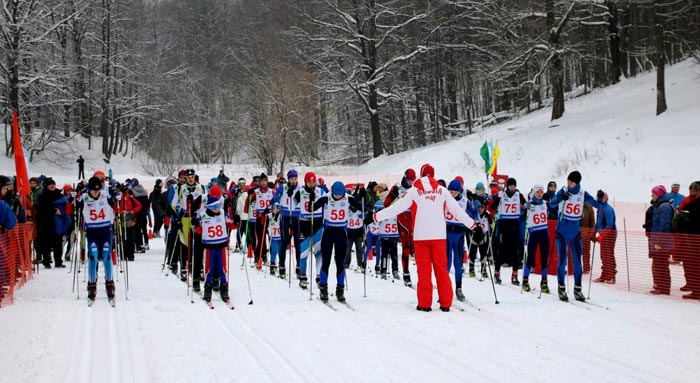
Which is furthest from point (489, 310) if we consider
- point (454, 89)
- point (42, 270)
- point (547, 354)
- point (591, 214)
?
point (454, 89)

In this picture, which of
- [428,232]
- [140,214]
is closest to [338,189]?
[428,232]

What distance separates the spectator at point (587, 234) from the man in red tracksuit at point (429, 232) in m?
5.25

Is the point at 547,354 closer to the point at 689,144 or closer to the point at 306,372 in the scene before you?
the point at 306,372

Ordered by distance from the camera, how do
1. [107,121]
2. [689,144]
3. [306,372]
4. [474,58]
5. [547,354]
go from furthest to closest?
[107,121] < [474,58] < [689,144] < [547,354] < [306,372]

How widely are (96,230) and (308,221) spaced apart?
3.78 meters

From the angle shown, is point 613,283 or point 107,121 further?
point 107,121

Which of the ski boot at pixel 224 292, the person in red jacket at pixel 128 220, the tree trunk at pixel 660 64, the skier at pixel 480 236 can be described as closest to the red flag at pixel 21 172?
the person in red jacket at pixel 128 220

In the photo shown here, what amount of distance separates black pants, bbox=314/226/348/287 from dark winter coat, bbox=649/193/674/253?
6.38m

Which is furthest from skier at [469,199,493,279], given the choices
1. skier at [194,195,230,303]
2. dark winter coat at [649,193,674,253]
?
skier at [194,195,230,303]

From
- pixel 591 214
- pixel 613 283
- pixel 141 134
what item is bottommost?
pixel 613 283

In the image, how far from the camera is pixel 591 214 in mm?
15344

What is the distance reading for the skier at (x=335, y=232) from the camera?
10836 millimetres

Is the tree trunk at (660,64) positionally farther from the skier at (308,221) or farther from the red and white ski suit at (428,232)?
the red and white ski suit at (428,232)

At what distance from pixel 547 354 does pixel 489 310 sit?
2654 millimetres
